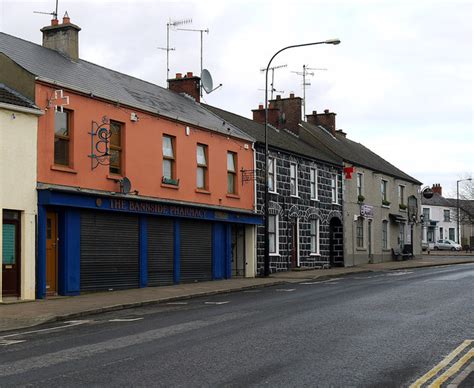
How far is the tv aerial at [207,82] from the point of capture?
29947mm

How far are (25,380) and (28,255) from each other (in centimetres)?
1045

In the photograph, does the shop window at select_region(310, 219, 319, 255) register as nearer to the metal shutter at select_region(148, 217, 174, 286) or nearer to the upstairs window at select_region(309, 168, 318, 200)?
the upstairs window at select_region(309, 168, 318, 200)

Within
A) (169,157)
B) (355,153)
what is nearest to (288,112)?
(355,153)

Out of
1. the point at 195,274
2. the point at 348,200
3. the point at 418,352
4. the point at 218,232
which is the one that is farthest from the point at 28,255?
the point at 348,200

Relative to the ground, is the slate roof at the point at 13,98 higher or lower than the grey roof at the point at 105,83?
lower

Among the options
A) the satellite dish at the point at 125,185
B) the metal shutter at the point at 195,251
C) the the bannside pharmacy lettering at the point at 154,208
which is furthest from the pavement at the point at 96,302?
the satellite dish at the point at 125,185

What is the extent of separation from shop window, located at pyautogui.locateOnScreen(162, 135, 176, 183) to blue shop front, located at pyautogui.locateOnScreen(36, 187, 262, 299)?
3.91 ft

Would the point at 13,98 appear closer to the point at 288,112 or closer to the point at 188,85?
the point at 188,85

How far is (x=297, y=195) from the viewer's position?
32.7 meters

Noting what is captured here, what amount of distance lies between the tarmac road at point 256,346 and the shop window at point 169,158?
8.20m

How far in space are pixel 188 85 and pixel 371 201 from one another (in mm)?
16250

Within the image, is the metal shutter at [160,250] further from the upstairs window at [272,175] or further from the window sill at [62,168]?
the upstairs window at [272,175]

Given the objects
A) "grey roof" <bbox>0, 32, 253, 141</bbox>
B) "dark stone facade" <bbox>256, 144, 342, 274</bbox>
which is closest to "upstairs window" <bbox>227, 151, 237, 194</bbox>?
"grey roof" <bbox>0, 32, 253, 141</bbox>

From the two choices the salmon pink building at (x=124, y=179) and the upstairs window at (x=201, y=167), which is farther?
the upstairs window at (x=201, y=167)
